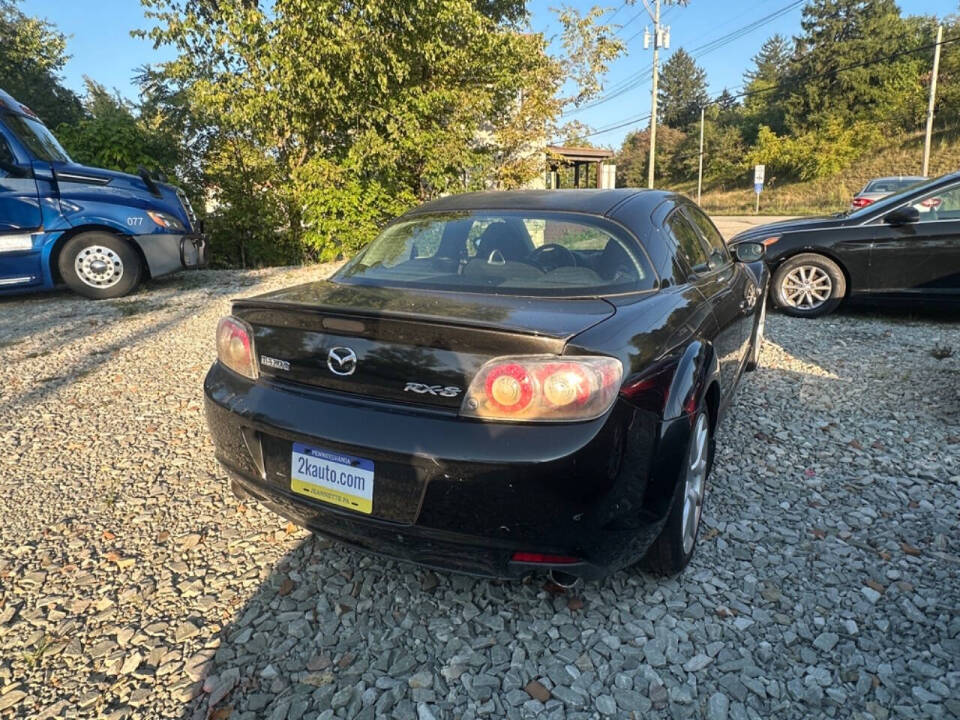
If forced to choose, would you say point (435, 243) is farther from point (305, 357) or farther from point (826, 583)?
point (826, 583)

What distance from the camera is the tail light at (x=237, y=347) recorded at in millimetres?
2252

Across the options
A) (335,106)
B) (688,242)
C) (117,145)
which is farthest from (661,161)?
(688,242)

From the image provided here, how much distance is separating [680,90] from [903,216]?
95.2m

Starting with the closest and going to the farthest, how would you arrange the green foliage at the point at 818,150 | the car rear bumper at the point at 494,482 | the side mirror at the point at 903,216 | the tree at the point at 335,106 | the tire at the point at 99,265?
the car rear bumper at the point at 494,482 < the side mirror at the point at 903,216 < the tire at the point at 99,265 < the tree at the point at 335,106 < the green foliage at the point at 818,150

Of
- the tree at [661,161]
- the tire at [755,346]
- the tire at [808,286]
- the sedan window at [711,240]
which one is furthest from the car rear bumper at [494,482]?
the tree at [661,161]

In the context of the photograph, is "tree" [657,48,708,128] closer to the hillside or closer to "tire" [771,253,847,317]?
the hillside

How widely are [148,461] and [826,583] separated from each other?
10.9ft

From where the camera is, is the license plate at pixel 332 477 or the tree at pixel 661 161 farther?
the tree at pixel 661 161

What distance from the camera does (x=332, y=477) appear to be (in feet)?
6.49

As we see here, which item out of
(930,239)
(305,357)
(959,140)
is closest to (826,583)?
(305,357)

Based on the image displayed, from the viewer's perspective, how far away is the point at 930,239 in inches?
223

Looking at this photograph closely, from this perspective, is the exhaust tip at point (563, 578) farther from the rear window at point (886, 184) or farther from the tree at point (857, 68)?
the tree at point (857, 68)

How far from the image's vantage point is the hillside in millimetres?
38469

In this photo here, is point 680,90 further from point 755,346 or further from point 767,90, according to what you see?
point 755,346
